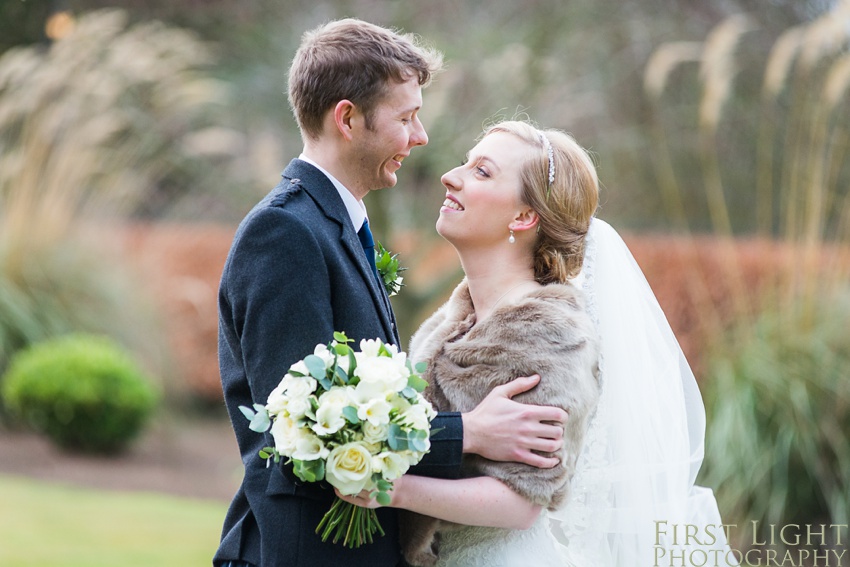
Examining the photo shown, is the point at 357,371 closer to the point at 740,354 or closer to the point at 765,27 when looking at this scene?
the point at 740,354

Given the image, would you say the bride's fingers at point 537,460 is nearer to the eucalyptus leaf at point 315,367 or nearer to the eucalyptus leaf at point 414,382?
the eucalyptus leaf at point 414,382

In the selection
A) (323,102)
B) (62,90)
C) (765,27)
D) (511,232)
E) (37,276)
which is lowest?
(511,232)

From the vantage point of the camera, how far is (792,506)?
668cm

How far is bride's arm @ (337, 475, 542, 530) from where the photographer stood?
8.56 feet

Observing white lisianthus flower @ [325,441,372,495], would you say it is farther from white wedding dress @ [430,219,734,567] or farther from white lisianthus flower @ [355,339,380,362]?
white wedding dress @ [430,219,734,567]

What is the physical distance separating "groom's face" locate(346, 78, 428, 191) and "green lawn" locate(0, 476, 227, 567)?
13.2ft

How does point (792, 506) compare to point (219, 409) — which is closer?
point (792, 506)

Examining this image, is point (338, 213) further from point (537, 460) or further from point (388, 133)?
point (537, 460)

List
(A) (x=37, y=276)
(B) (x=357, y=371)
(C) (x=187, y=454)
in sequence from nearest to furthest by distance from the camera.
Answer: (B) (x=357, y=371) → (A) (x=37, y=276) → (C) (x=187, y=454)

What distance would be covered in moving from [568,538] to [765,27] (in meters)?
13.4

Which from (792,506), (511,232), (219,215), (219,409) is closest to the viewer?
(511,232)

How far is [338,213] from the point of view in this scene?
279 cm

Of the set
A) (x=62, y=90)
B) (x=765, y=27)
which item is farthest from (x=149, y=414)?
(x=765, y=27)

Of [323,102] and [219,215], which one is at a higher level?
[219,215]
